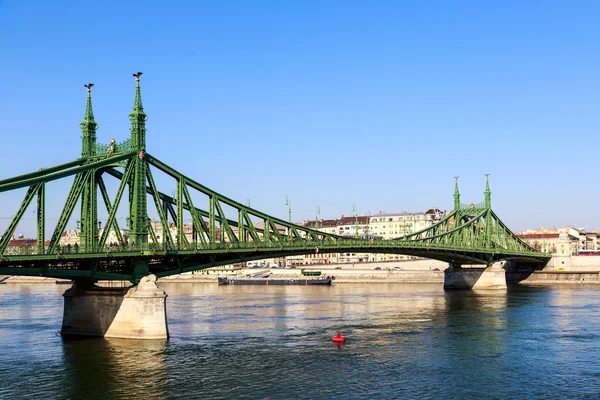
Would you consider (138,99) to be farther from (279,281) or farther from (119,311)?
(279,281)

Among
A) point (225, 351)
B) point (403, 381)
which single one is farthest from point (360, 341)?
point (403, 381)

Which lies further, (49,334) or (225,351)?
(49,334)

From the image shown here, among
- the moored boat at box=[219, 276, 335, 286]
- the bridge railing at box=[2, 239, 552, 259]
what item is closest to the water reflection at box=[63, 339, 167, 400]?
the bridge railing at box=[2, 239, 552, 259]

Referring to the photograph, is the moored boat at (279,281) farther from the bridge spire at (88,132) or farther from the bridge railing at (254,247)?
the bridge spire at (88,132)

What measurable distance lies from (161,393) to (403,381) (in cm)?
1686

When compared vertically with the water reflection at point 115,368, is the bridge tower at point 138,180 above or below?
above

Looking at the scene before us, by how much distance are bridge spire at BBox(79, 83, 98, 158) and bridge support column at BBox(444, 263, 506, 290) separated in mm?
Result: 95132

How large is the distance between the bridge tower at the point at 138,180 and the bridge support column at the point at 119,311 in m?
4.93

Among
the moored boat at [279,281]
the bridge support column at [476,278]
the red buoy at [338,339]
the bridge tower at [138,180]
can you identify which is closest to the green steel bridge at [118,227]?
the bridge tower at [138,180]

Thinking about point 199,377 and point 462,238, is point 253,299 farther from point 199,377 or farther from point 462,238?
point 199,377

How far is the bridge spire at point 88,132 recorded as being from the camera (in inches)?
2965

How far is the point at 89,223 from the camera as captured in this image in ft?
238

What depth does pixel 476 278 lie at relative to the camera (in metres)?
152

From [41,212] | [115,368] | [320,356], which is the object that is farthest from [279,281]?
[115,368]
